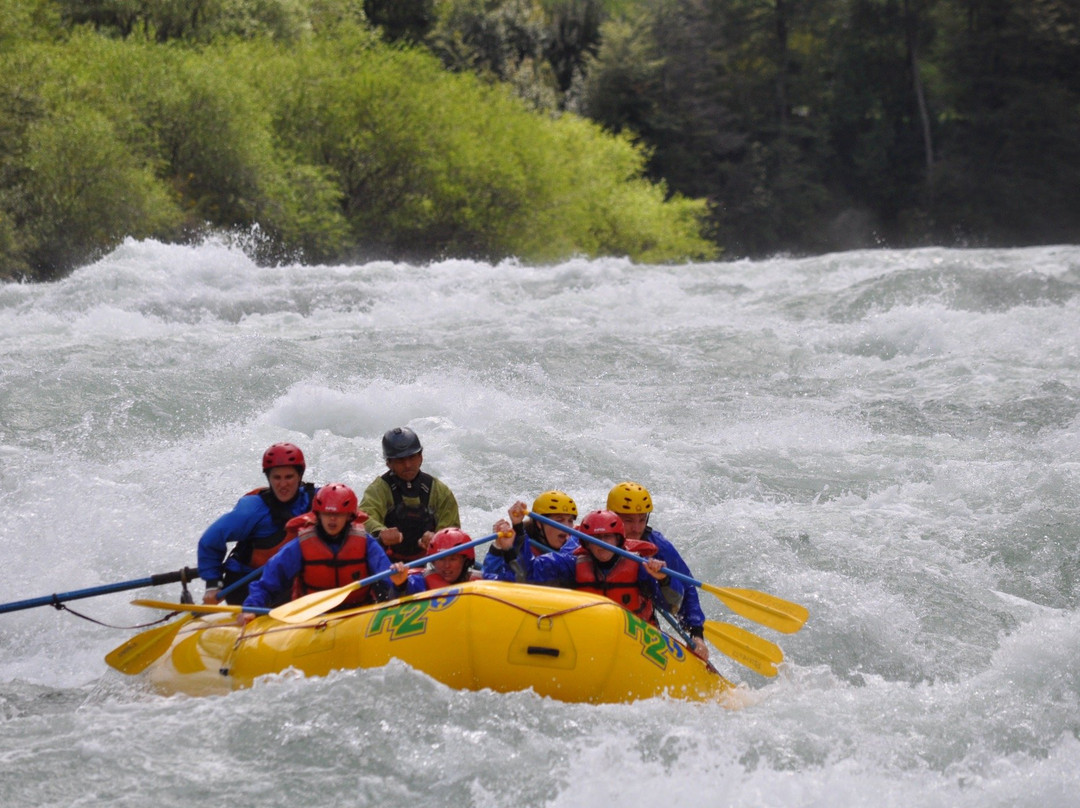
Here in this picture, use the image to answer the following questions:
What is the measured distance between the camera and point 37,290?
13648 millimetres

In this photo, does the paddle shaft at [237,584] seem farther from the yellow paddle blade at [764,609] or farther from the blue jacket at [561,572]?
the yellow paddle blade at [764,609]

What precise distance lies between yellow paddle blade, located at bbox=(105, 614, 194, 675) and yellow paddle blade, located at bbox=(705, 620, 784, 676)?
2.26 metres

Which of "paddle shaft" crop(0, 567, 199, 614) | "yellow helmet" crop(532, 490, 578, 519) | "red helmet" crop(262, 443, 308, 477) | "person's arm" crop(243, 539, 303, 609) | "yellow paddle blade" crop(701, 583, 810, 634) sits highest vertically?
"red helmet" crop(262, 443, 308, 477)

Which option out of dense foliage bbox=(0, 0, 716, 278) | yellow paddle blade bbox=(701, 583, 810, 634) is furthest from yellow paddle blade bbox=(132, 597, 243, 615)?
dense foliage bbox=(0, 0, 716, 278)

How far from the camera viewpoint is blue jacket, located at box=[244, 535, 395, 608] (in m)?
5.28

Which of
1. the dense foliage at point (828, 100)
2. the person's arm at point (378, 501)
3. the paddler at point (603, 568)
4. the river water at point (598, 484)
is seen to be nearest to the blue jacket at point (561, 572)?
the paddler at point (603, 568)

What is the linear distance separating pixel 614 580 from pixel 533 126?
66.2 ft

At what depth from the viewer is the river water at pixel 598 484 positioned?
14.5ft

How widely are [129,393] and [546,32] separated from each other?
2880 cm

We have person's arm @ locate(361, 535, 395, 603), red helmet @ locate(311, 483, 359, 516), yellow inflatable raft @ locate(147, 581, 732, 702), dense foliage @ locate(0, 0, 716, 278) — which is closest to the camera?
yellow inflatable raft @ locate(147, 581, 732, 702)

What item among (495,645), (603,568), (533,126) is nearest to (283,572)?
(495,645)

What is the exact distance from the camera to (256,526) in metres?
5.74

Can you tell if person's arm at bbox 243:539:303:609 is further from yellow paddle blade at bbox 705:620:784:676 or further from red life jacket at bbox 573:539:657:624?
yellow paddle blade at bbox 705:620:784:676

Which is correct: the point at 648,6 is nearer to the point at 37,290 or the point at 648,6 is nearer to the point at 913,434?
the point at 37,290
